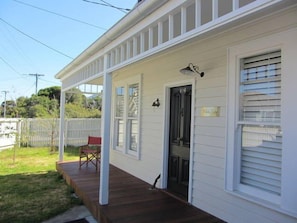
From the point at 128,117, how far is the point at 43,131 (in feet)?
23.1

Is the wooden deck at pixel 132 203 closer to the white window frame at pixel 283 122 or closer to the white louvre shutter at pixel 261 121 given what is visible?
the white window frame at pixel 283 122

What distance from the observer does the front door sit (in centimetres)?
427

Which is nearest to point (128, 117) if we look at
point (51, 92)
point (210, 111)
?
point (210, 111)

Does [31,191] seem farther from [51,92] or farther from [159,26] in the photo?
[51,92]

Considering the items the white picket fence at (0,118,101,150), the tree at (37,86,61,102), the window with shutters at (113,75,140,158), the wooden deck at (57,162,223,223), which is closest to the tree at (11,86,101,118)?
the tree at (37,86,61,102)

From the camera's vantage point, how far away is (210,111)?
12.1 feet

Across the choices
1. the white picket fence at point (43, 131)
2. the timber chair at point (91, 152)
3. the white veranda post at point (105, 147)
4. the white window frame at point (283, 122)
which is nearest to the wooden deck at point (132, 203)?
the white veranda post at point (105, 147)

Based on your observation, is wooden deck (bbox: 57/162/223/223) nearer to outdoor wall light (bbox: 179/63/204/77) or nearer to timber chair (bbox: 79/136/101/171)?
timber chair (bbox: 79/136/101/171)

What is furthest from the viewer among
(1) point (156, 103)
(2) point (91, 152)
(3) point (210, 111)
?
(2) point (91, 152)

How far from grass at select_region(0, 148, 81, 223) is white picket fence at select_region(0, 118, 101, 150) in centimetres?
225

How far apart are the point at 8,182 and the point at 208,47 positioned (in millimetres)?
5469

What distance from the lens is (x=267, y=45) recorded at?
2822mm

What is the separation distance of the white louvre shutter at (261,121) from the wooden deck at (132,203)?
2.95 ft

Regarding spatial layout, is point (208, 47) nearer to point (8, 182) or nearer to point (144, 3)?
point (144, 3)
